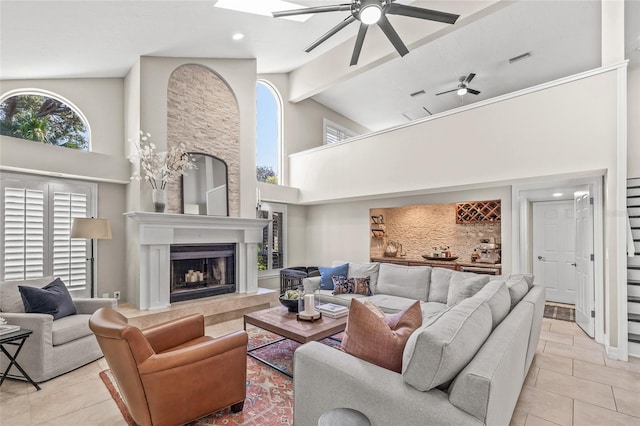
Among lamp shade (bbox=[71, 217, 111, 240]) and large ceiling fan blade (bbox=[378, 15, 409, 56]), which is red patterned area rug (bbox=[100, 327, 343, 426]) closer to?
lamp shade (bbox=[71, 217, 111, 240])

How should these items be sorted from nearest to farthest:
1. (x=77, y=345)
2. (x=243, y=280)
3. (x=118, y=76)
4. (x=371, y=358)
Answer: (x=371, y=358) < (x=77, y=345) < (x=118, y=76) < (x=243, y=280)

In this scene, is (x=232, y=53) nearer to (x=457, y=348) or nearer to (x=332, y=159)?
(x=332, y=159)

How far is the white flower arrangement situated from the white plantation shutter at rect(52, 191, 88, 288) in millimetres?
843

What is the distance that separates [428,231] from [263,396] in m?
5.13

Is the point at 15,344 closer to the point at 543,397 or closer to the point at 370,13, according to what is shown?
the point at 370,13

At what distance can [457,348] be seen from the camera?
1.52 meters

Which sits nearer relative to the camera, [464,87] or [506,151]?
[506,151]

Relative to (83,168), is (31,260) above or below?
below

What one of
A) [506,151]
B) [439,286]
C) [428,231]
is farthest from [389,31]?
[428,231]

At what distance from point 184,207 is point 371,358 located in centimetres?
399

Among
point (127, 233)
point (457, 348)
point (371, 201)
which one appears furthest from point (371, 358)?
point (371, 201)

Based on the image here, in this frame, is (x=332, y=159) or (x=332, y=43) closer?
(x=332, y=43)

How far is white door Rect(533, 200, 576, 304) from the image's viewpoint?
6.02 meters

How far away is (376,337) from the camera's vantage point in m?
1.82
